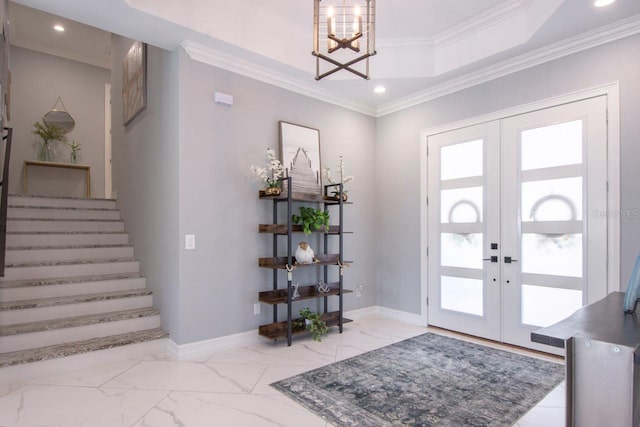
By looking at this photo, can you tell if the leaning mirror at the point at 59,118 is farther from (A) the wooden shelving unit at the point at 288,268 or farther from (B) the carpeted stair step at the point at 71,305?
(A) the wooden shelving unit at the point at 288,268

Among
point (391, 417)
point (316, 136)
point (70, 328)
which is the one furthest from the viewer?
point (316, 136)

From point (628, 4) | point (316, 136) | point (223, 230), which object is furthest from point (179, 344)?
point (628, 4)

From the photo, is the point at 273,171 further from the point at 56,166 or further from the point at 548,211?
the point at 56,166

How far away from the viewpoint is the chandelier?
6.79 feet

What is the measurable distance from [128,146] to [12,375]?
2939mm

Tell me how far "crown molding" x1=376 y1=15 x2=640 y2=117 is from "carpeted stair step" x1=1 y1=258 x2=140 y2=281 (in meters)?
3.89

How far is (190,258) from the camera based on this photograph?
3475mm

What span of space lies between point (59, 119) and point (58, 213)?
2.65 meters

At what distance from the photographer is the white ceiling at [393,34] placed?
9.98 feet

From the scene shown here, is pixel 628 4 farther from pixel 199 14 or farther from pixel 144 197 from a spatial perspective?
pixel 144 197

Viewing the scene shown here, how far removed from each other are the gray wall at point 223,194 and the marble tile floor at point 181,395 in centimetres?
43

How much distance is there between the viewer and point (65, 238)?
4.41 metres

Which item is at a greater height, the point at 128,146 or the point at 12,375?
the point at 128,146

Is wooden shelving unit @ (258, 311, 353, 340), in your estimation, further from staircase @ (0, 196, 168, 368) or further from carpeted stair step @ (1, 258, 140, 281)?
carpeted stair step @ (1, 258, 140, 281)
